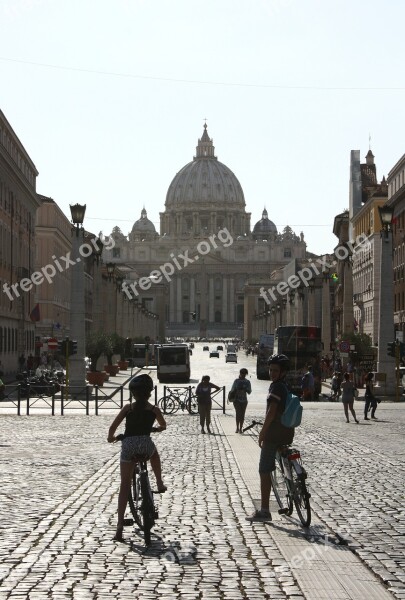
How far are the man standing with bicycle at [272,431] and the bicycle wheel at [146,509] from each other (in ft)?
5.69

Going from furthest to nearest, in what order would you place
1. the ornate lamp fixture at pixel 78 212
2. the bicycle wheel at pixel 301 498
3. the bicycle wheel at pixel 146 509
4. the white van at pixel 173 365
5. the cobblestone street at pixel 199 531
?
1. the white van at pixel 173 365
2. the ornate lamp fixture at pixel 78 212
3. the bicycle wheel at pixel 301 498
4. the bicycle wheel at pixel 146 509
5. the cobblestone street at pixel 199 531

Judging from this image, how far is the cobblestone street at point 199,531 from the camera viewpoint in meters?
9.53

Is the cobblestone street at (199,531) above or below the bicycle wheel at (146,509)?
below

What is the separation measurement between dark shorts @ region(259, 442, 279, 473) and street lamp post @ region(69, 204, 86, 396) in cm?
3217

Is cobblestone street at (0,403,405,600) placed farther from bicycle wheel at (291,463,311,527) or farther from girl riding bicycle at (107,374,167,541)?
girl riding bicycle at (107,374,167,541)

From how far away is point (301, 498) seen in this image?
12852 mm

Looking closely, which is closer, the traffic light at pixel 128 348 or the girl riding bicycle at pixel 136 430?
the girl riding bicycle at pixel 136 430

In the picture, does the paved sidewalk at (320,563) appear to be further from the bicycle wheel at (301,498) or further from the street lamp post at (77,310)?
the street lamp post at (77,310)

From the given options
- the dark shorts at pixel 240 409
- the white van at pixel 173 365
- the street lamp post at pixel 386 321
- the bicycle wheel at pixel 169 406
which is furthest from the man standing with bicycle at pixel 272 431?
the white van at pixel 173 365

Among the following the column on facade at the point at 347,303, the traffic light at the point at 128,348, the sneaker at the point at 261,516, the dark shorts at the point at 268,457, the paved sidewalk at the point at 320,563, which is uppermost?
the column on facade at the point at 347,303

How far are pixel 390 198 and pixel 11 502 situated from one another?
6673 centimetres

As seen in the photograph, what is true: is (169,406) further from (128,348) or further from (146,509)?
(128,348)

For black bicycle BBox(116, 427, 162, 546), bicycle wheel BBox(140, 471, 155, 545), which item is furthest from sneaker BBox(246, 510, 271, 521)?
bicycle wheel BBox(140, 471, 155, 545)

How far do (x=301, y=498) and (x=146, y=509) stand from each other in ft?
6.37
